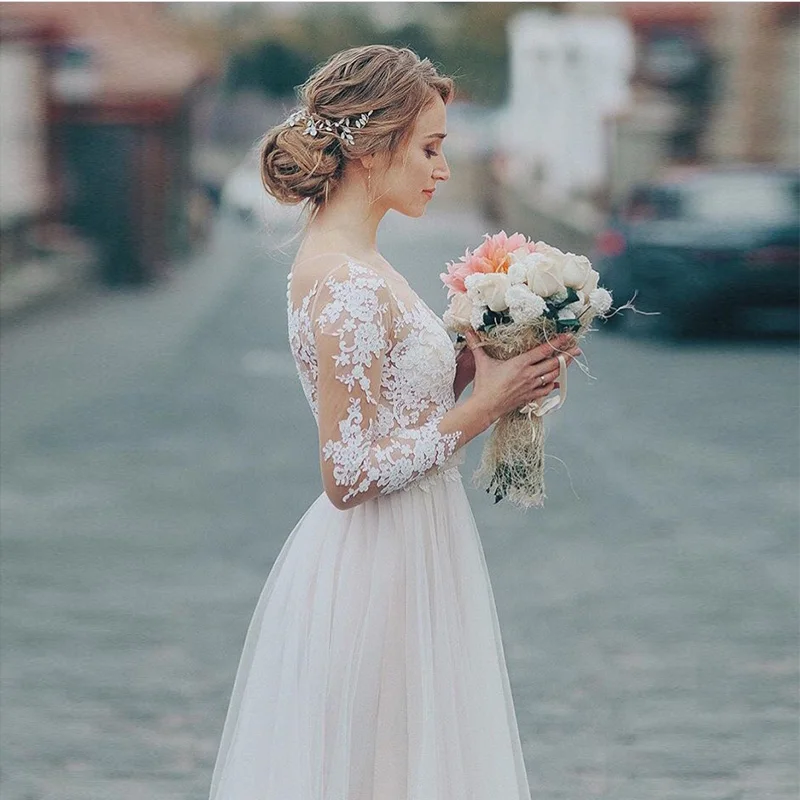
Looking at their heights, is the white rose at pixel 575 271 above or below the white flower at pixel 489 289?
above

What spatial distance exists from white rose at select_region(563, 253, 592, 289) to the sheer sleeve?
1.10 feet

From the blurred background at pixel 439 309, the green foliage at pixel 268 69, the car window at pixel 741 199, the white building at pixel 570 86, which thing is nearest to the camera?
the blurred background at pixel 439 309

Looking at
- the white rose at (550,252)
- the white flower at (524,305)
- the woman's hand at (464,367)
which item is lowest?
the woman's hand at (464,367)

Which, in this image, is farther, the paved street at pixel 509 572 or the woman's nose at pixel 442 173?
the paved street at pixel 509 572

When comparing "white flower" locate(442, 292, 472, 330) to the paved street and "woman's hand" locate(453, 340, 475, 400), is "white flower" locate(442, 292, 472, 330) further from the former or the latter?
the paved street

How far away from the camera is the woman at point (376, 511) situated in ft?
9.00

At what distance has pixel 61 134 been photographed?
20.5 meters

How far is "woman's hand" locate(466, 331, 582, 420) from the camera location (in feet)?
9.21

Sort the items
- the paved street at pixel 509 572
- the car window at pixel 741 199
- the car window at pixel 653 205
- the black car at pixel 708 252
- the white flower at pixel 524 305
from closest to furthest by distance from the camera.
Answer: the white flower at pixel 524 305 → the paved street at pixel 509 572 → the black car at pixel 708 252 → the car window at pixel 741 199 → the car window at pixel 653 205

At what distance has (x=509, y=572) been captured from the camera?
6613 mm

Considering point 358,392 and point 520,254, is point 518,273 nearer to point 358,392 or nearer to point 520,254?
point 520,254

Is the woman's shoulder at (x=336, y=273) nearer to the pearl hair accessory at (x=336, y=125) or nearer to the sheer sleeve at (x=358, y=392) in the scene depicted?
the sheer sleeve at (x=358, y=392)

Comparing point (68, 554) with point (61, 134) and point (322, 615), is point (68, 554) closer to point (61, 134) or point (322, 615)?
point (322, 615)

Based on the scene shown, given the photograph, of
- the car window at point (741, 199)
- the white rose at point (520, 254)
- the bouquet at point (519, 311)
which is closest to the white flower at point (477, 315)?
the bouquet at point (519, 311)
